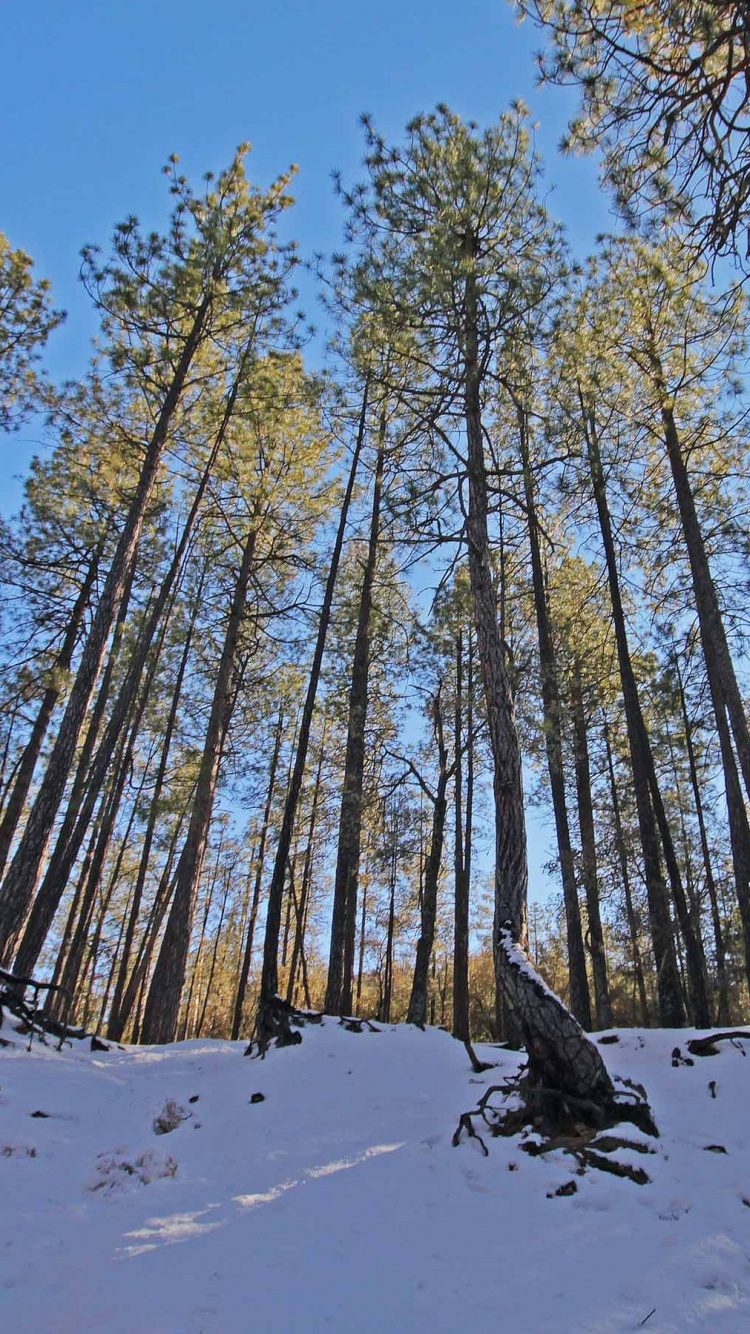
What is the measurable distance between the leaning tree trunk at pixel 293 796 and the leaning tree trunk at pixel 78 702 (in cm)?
293

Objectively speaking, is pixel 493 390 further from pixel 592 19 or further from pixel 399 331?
pixel 592 19

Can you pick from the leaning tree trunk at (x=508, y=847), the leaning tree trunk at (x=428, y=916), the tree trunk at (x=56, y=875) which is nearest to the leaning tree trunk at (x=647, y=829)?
the leaning tree trunk at (x=508, y=847)

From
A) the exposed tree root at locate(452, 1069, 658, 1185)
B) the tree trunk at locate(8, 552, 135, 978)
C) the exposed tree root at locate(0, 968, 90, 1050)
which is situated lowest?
the exposed tree root at locate(452, 1069, 658, 1185)

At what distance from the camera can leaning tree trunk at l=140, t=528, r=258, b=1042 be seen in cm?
1020

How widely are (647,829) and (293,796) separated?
545 centimetres

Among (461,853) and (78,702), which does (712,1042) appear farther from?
(461,853)

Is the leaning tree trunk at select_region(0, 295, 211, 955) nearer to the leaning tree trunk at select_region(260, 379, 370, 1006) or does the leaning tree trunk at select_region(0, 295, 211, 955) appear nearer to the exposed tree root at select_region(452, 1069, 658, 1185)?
the leaning tree trunk at select_region(260, 379, 370, 1006)

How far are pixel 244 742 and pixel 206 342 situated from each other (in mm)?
7676

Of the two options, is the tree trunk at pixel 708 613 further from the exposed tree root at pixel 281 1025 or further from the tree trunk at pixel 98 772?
the tree trunk at pixel 98 772

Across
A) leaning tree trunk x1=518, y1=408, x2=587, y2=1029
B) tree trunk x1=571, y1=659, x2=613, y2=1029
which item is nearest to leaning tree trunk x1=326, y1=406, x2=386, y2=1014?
leaning tree trunk x1=518, y1=408, x2=587, y2=1029

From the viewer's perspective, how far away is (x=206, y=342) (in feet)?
37.7

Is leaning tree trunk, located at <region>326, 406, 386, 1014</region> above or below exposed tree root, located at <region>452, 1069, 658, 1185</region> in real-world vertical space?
above

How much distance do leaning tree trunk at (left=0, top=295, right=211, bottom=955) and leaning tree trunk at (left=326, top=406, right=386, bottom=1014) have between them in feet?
10.7

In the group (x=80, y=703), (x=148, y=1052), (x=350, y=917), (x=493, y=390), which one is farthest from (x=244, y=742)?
(x=493, y=390)
